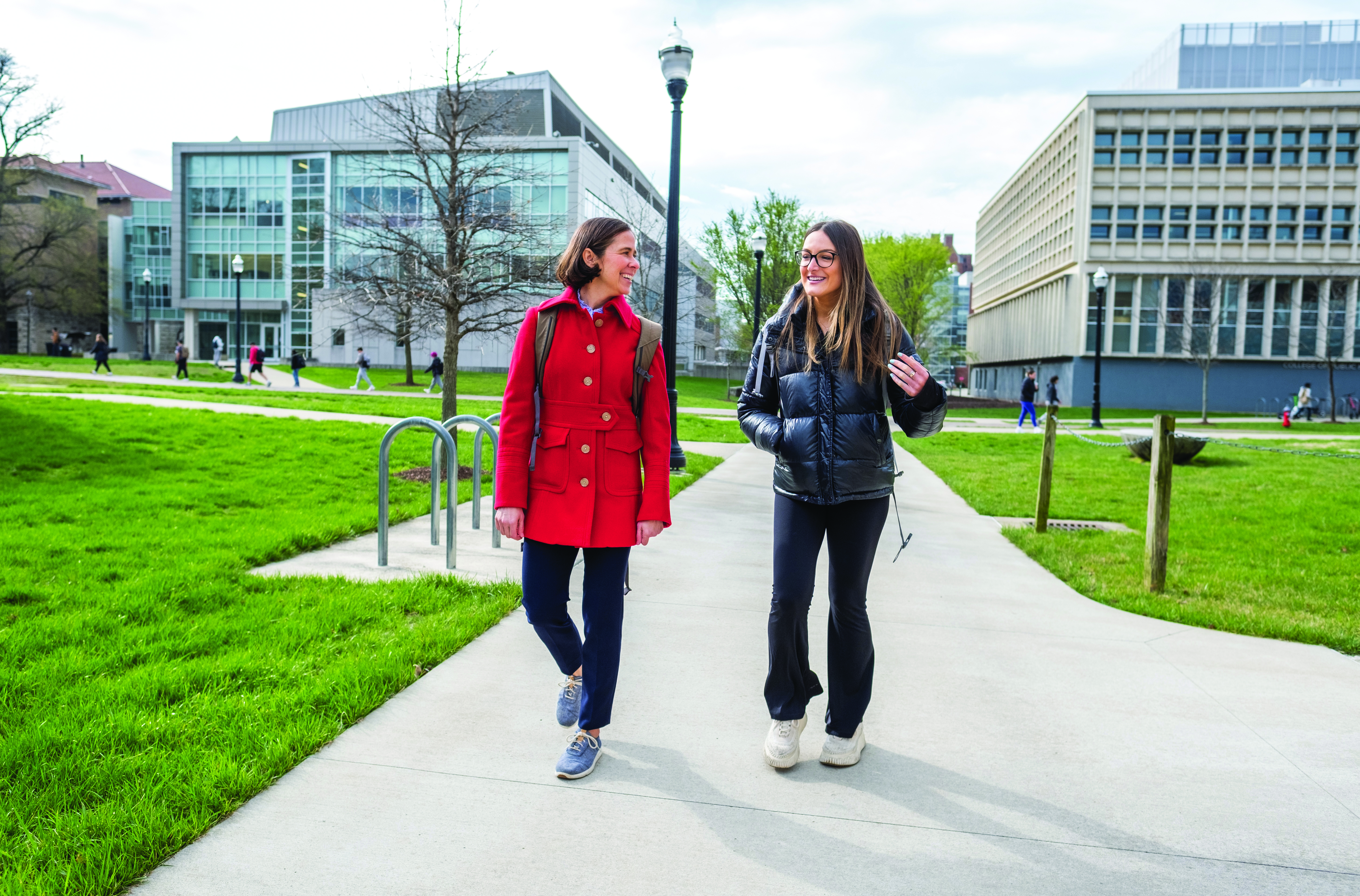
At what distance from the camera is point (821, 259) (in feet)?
10.6

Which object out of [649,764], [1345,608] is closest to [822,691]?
[649,764]

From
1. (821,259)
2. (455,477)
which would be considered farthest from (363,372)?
(821,259)

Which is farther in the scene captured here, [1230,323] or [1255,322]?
[1255,322]

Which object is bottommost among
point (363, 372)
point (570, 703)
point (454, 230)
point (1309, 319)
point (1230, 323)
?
point (570, 703)

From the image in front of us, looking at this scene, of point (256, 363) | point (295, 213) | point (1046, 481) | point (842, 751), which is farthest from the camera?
point (295, 213)

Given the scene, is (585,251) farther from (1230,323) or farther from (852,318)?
(1230,323)

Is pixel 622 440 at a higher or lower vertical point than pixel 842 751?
higher

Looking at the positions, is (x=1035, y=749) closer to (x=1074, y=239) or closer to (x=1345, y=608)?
(x=1345, y=608)

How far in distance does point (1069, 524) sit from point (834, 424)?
742cm

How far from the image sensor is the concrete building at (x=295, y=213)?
160ft

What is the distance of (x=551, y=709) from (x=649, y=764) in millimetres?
638

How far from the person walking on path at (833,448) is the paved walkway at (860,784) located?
27 cm

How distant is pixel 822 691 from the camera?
11.2ft

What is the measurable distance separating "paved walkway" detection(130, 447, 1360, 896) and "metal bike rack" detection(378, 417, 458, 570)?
4.20 feet
